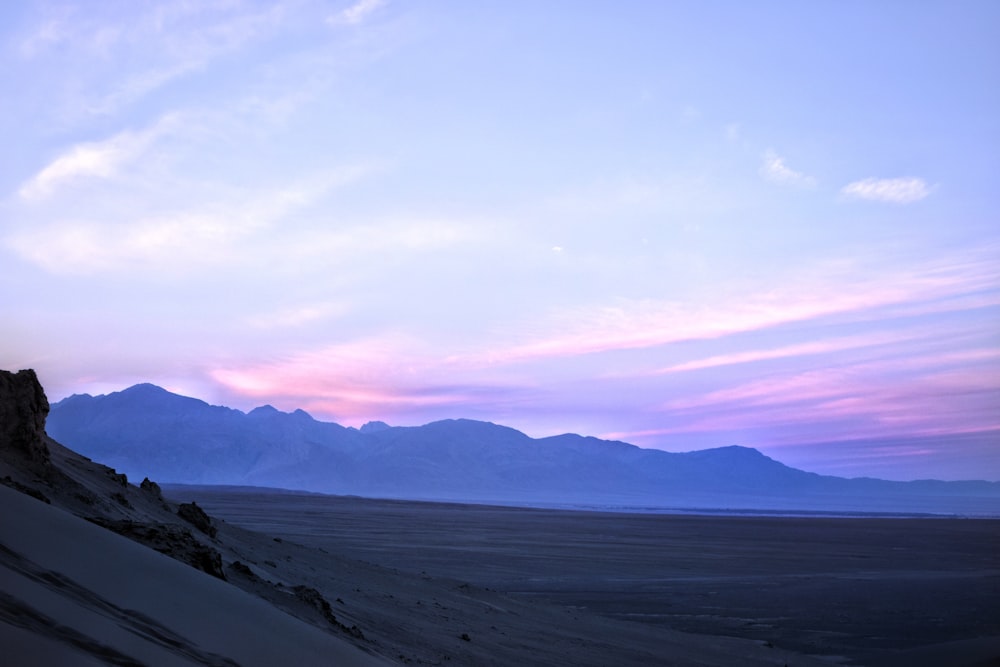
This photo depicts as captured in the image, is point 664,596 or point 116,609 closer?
point 116,609

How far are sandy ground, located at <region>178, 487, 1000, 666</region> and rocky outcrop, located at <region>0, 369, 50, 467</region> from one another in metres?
4.56

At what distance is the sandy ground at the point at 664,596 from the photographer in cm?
1258

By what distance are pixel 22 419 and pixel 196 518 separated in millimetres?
3457

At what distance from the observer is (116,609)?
545 centimetres

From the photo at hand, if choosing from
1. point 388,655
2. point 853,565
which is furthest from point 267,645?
point 853,565

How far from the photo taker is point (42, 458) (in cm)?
995

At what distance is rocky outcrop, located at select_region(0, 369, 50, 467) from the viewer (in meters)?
9.66

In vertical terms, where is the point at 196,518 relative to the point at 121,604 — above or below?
below

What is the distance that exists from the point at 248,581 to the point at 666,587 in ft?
50.5

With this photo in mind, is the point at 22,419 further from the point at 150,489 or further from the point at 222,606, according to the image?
the point at 222,606

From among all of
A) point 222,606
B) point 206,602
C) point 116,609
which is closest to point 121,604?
point 116,609

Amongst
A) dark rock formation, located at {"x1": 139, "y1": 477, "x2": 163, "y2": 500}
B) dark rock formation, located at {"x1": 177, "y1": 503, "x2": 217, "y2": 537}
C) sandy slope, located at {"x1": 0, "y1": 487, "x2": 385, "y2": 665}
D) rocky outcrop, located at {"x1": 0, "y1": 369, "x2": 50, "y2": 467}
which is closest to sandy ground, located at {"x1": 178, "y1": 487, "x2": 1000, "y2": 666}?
dark rock formation, located at {"x1": 177, "y1": 503, "x2": 217, "y2": 537}

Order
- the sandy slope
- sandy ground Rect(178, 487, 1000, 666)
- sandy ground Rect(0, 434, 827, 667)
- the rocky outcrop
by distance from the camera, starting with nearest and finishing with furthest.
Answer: the sandy slope → sandy ground Rect(0, 434, 827, 667) → the rocky outcrop → sandy ground Rect(178, 487, 1000, 666)

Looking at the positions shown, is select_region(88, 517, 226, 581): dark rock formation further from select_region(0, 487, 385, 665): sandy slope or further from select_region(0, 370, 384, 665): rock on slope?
select_region(0, 487, 385, 665): sandy slope
